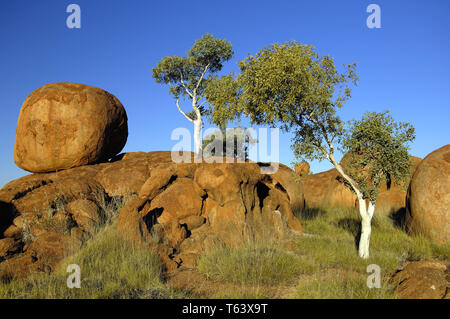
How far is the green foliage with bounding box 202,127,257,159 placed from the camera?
22203 millimetres

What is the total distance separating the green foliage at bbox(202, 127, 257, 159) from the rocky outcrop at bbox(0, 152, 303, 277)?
30.4ft

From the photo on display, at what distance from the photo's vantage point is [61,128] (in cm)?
1463

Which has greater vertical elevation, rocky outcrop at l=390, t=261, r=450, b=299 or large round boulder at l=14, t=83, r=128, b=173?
large round boulder at l=14, t=83, r=128, b=173

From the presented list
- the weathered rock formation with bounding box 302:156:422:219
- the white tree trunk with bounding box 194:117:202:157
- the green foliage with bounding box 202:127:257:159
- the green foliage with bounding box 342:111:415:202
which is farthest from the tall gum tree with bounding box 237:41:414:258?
the white tree trunk with bounding box 194:117:202:157

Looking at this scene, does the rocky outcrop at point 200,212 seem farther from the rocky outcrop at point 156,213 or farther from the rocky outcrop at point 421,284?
the rocky outcrop at point 421,284

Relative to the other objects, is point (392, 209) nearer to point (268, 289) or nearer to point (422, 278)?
point (422, 278)

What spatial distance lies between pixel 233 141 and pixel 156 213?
41.3 ft

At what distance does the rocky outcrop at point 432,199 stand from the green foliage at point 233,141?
482 inches

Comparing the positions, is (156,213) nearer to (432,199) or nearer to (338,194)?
(432,199)

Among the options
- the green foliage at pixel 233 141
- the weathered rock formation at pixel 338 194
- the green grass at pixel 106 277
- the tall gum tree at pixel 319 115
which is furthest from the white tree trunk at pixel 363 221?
the green foliage at pixel 233 141

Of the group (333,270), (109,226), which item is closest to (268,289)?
(333,270)

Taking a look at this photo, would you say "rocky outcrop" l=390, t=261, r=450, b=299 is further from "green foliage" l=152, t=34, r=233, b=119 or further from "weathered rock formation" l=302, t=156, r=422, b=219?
"green foliage" l=152, t=34, r=233, b=119

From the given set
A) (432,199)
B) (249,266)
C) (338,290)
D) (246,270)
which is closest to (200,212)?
(249,266)

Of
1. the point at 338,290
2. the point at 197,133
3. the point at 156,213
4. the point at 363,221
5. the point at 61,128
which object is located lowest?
the point at 338,290
